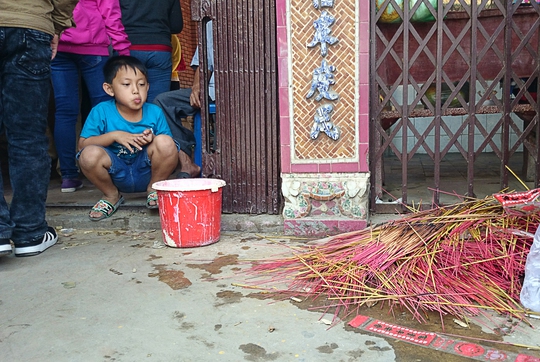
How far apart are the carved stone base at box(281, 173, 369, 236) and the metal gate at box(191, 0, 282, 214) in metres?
0.20

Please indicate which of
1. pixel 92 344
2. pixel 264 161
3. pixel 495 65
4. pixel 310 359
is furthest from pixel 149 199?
pixel 495 65

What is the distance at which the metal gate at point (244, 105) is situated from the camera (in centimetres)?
317

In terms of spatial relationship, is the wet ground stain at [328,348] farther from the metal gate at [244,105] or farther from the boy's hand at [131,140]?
the boy's hand at [131,140]

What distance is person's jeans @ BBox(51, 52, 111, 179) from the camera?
13.1ft

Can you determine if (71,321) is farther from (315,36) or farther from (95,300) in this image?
(315,36)

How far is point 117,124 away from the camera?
360 centimetres

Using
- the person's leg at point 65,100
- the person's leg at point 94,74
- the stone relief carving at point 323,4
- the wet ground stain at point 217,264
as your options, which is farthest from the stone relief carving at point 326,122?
the person's leg at point 65,100

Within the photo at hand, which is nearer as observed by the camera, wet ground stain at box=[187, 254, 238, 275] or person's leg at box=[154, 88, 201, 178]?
wet ground stain at box=[187, 254, 238, 275]

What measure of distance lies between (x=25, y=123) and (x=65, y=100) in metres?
1.34

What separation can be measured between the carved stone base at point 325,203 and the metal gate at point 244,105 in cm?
20

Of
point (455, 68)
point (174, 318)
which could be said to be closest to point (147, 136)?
point (174, 318)

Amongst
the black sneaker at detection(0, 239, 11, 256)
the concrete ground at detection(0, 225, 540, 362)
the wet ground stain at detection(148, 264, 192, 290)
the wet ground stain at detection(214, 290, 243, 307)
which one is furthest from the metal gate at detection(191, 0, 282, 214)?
the black sneaker at detection(0, 239, 11, 256)

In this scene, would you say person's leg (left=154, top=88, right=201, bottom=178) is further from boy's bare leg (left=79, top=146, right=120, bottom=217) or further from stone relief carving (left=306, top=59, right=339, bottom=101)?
stone relief carving (left=306, top=59, right=339, bottom=101)

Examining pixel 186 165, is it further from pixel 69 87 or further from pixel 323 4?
pixel 323 4
